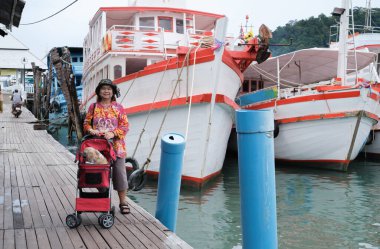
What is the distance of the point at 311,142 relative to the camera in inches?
603

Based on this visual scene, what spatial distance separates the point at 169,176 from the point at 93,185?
1.14 metres

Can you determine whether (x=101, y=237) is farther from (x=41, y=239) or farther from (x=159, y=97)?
(x=159, y=97)

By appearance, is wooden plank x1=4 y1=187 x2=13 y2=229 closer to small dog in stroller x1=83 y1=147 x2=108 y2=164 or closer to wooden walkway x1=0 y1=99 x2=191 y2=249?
wooden walkway x1=0 y1=99 x2=191 y2=249

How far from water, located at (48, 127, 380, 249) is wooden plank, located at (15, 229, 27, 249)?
10.7 ft

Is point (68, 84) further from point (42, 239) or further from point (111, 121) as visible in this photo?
point (42, 239)

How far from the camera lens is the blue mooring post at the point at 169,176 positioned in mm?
5652

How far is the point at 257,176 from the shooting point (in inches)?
146

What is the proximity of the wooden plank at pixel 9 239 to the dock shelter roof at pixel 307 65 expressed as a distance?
14.3 m

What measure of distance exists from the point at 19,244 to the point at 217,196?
7.10 m

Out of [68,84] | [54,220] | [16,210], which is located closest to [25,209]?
[16,210]

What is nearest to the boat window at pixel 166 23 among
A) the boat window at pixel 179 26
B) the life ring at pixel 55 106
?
the boat window at pixel 179 26

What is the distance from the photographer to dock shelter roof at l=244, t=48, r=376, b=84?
729 inches

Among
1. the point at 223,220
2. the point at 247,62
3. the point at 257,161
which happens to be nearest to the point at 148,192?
the point at 223,220

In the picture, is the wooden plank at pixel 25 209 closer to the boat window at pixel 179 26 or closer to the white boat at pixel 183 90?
the white boat at pixel 183 90
